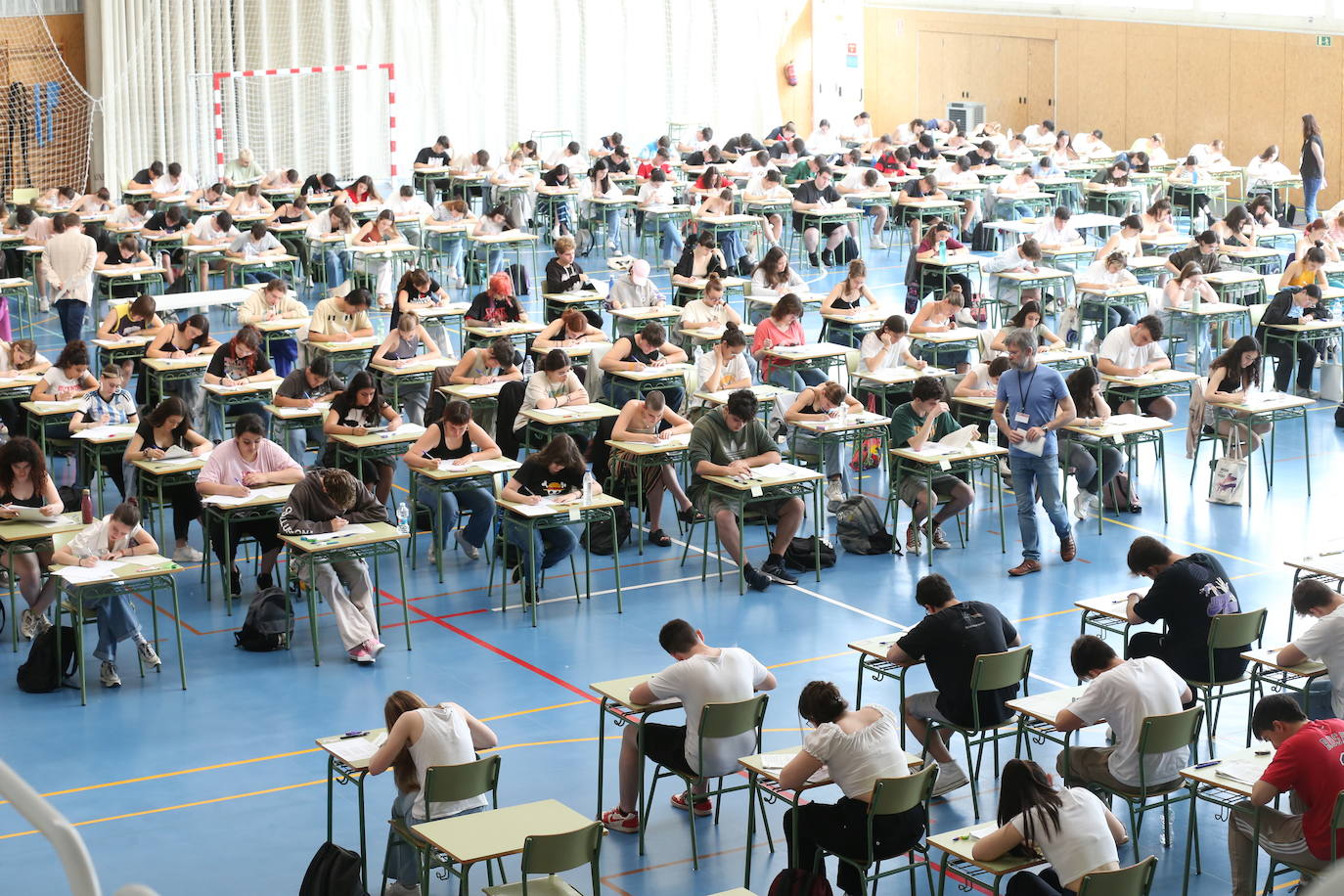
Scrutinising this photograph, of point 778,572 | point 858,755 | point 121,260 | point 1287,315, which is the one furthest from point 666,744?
point 121,260

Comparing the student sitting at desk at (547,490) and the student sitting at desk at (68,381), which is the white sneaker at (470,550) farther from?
the student sitting at desk at (68,381)

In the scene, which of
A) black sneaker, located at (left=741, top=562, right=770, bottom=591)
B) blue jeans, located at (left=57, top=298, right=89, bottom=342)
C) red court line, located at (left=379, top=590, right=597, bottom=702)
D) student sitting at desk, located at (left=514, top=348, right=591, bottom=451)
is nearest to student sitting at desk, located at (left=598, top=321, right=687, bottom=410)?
student sitting at desk, located at (left=514, top=348, right=591, bottom=451)

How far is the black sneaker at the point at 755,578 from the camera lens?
1225 centimetres

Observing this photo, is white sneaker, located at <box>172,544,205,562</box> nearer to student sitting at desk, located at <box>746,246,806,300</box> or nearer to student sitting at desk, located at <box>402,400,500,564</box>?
student sitting at desk, located at <box>402,400,500,564</box>

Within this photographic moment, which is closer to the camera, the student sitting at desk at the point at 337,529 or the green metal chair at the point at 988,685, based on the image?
the green metal chair at the point at 988,685

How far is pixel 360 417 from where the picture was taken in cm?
1287

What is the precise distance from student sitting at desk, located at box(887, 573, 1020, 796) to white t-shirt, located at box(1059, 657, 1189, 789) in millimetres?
763

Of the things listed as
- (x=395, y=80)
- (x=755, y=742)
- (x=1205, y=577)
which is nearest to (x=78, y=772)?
(x=755, y=742)

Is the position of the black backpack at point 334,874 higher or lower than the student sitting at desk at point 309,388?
lower

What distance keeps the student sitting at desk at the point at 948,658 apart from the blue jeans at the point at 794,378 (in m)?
6.68

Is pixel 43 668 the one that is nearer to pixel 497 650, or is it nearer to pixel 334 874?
pixel 497 650

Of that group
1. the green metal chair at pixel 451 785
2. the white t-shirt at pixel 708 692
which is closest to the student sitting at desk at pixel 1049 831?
the white t-shirt at pixel 708 692

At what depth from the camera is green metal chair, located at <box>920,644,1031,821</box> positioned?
331 inches

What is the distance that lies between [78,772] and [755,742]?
3.61 metres
